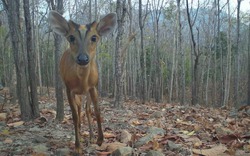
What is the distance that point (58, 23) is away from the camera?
460 centimetres

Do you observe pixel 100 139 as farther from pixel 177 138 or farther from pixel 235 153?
pixel 235 153

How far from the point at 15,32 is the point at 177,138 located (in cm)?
408

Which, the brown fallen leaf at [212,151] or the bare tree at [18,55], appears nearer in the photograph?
the brown fallen leaf at [212,151]

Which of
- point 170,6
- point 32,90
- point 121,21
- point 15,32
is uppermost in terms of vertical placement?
point 170,6

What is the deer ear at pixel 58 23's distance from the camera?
4.58 meters

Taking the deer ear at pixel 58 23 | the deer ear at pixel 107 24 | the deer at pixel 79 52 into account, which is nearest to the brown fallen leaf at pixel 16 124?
the deer at pixel 79 52

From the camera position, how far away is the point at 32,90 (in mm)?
6785

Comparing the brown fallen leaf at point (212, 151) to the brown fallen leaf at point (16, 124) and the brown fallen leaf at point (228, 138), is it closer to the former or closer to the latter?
the brown fallen leaf at point (228, 138)

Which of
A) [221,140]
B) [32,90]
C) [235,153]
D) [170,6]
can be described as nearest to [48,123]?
[32,90]

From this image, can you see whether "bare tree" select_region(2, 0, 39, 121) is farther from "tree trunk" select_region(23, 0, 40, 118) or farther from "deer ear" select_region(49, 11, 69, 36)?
"deer ear" select_region(49, 11, 69, 36)

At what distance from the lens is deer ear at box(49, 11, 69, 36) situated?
4.58m

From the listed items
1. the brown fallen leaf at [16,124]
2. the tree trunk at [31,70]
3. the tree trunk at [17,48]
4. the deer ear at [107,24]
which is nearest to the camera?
the deer ear at [107,24]

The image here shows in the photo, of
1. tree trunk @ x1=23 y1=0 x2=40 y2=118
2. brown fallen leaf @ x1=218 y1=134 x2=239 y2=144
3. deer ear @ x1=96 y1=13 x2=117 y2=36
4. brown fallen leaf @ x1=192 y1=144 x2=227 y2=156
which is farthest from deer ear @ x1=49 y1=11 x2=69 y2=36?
brown fallen leaf @ x1=218 y1=134 x2=239 y2=144

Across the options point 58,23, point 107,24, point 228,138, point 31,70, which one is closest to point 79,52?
point 58,23
